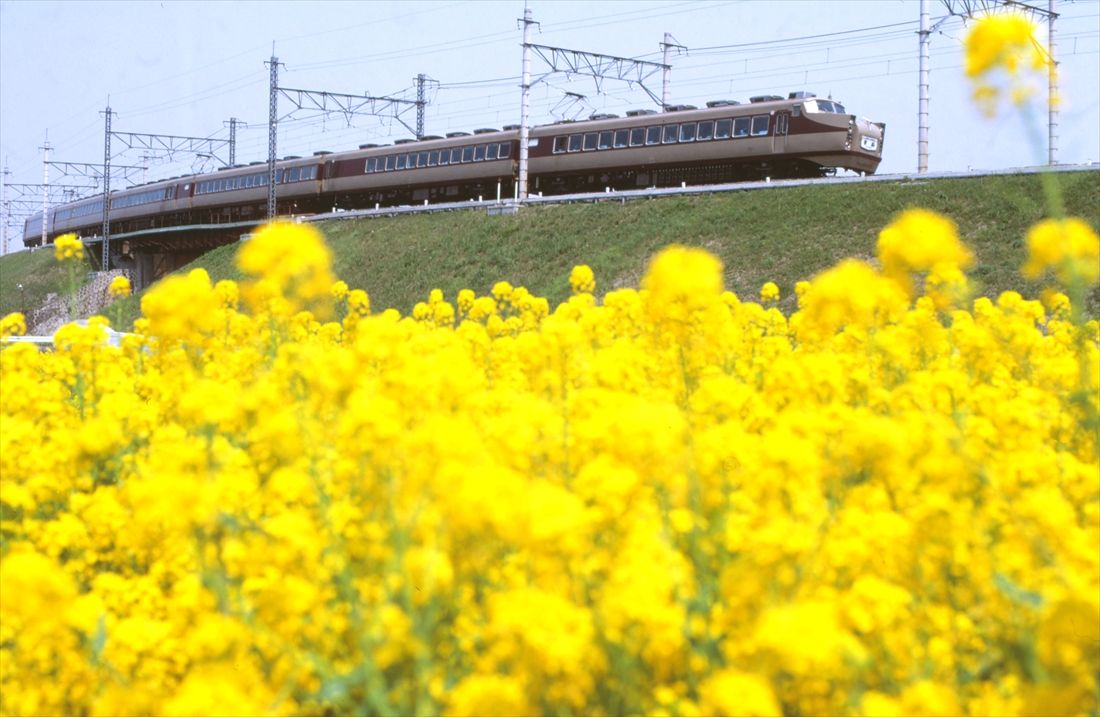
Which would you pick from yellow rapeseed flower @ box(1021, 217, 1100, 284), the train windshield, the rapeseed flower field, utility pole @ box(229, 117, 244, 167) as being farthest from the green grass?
yellow rapeseed flower @ box(1021, 217, 1100, 284)

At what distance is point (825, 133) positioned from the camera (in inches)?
995

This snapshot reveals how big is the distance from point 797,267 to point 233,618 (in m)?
20.7

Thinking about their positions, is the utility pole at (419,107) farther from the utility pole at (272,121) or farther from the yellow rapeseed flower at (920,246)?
the yellow rapeseed flower at (920,246)

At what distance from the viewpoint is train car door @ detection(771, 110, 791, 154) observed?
25422mm

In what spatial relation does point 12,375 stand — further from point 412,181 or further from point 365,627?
point 412,181

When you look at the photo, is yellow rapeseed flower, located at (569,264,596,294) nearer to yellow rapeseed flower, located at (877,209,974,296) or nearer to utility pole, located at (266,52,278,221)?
yellow rapeseed flower, located at (877,209,974,296)

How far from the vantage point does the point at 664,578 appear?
231cm

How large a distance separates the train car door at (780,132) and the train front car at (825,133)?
5 centimetres

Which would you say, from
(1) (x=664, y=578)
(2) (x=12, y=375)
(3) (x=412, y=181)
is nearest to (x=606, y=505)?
(1) (x=664, y=578)

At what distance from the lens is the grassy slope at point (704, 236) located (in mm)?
20750

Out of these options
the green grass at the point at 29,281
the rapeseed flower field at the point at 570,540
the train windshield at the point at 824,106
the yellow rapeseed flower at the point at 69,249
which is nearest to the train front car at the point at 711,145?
the train windshield at the point at 824,106

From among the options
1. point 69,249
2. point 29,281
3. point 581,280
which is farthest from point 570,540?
point 29,281

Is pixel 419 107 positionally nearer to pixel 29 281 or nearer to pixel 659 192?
pixel 659 192

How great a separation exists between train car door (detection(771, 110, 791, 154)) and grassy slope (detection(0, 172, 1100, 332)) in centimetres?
112
